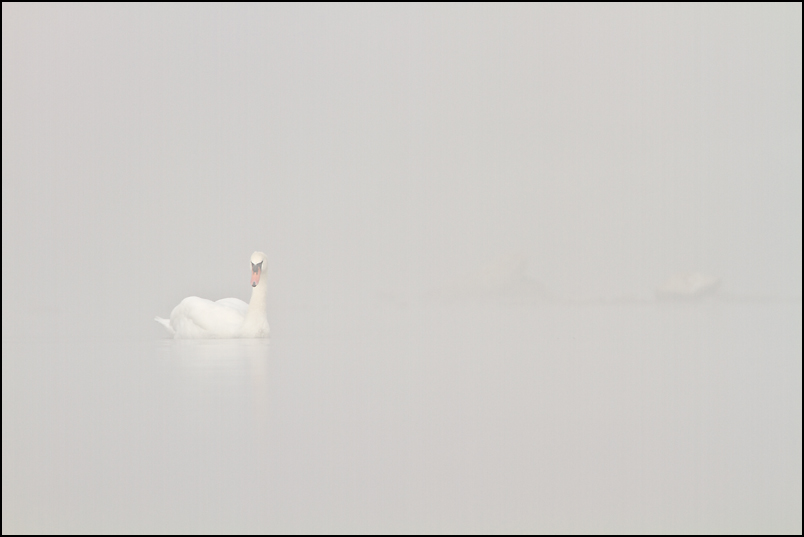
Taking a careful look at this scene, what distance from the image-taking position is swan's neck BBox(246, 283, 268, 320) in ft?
33.0

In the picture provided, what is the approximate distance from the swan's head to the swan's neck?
3.5 inches

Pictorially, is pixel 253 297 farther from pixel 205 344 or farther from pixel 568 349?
pixel 568 349

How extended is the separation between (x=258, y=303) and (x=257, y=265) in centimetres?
61

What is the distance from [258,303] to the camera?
10188 mm

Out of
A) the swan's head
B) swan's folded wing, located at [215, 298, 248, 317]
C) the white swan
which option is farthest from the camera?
swan's folded wing, located at [215, 298, 248, 317]

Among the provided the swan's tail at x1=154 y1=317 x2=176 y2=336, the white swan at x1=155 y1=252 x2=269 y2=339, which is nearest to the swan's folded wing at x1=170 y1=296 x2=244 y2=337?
the white swan at x1=155 y1=252 x2=269 y2=339

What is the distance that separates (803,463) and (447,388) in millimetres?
2407

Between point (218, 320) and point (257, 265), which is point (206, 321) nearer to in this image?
point (218, 320)

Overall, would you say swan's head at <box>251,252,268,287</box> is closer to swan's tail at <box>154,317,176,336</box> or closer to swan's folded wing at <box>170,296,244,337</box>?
swan's folded wing at <box>170,296,244,337</box>

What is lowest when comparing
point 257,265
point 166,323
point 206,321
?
point 206,321

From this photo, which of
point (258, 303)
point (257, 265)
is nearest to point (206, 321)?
point (258, 303)

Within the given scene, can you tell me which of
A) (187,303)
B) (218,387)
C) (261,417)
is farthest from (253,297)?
(261,417)

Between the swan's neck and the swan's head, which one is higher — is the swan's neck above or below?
below

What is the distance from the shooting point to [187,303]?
1019 centimetres
